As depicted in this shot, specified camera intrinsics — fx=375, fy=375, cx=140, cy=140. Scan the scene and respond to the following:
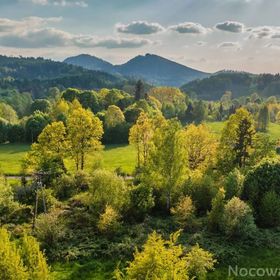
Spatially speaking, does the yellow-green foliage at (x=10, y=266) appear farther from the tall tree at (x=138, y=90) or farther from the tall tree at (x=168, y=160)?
the tall tree at (x=138, y=90)

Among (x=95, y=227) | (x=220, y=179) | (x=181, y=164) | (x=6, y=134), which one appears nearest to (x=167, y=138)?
(x=181, y=164)

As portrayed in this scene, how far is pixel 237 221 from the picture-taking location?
151 ft

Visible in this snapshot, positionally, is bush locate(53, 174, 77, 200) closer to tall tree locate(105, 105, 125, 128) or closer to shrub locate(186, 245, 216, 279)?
shrub locate(186, 245, 216, 279)

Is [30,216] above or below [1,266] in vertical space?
below

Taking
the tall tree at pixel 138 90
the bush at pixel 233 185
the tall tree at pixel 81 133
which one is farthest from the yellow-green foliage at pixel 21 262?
the tall tree at pixel 138 90

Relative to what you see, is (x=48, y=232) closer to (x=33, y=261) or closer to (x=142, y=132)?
(x=33, y=261)

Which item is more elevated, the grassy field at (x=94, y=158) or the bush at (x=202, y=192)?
the bush at (x=202, y=192)

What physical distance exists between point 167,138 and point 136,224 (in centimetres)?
1306

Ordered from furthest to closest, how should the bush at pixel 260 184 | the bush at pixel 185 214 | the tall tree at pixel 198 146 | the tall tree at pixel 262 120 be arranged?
1. the tall tree at pixel 262 120
2. the tall tree at pixel 198 146
3. the bush at pixel 260 184
4. the bush at pixel 185 214

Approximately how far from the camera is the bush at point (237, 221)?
46.3 meters

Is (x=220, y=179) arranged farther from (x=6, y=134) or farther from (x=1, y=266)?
(x=6, y=134)

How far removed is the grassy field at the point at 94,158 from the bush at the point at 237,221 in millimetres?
30155

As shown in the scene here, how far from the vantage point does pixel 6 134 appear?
11950cm

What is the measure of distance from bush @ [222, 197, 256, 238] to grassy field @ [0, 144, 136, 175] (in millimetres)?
30155
